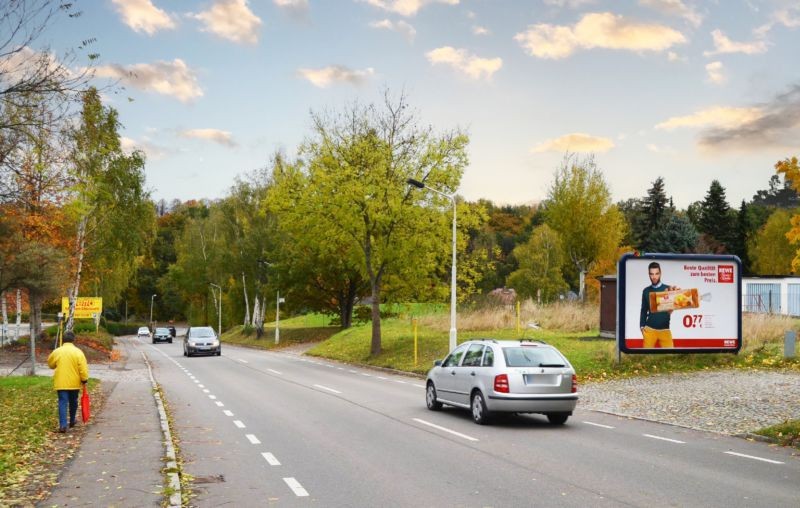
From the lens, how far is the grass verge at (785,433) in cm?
1173

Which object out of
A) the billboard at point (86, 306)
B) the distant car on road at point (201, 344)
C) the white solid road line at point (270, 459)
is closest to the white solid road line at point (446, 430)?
the white solid road line at point (270, 459)

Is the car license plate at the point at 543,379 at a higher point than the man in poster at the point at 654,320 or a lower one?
lower

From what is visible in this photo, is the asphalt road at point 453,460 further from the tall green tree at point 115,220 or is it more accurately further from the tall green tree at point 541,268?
the tall green tree at point 541,268

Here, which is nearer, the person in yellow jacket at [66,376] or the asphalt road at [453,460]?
the asphalt road at [453,460]

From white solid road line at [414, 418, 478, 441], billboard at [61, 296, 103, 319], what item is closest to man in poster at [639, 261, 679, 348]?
white solid road line at [414, 418, 478, 441]

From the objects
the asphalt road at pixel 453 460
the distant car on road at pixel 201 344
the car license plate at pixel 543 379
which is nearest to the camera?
the asphalt road at pixel 453 460

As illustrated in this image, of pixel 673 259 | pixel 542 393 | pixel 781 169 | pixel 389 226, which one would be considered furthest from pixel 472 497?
pixel 389 226

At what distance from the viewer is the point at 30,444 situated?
1100 cm

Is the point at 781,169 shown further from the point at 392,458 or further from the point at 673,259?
the point at 673,259

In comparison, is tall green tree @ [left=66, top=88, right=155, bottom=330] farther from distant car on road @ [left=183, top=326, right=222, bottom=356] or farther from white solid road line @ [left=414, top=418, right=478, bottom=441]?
white solid road line @ [left=414, top=418, right=478, bottom=441]

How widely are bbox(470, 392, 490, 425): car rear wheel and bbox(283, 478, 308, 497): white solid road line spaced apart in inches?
225

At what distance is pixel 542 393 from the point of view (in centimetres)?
1360

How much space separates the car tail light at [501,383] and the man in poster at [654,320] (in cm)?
1057

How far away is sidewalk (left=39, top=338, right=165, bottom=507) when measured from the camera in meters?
7.72
